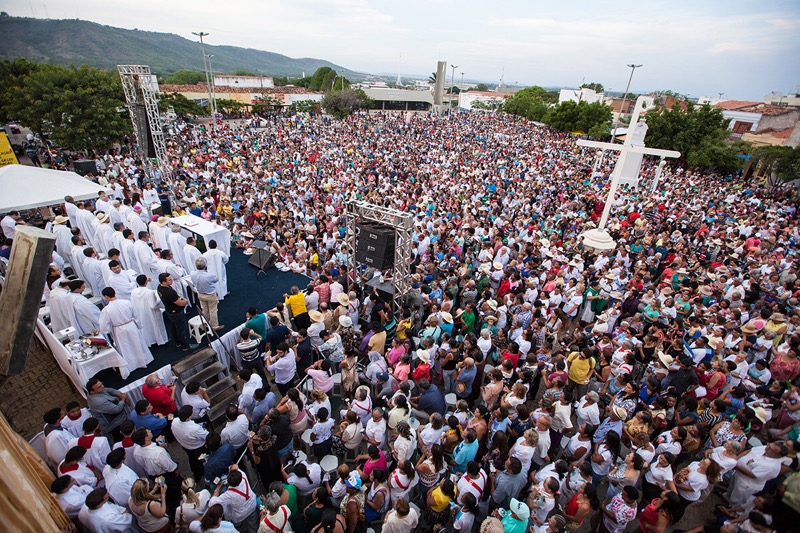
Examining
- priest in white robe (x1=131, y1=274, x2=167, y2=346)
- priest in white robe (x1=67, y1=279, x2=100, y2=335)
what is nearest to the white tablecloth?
priest in white robe (x1=131, y1=274, x2=167, y2=346)

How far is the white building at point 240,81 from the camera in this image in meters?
68.5

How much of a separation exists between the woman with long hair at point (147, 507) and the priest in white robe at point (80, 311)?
3.25m

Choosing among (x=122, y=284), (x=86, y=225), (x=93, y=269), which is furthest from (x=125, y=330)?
(x=86, y=225)

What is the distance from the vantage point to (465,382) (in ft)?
18.1

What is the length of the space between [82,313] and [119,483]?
10.6 feet

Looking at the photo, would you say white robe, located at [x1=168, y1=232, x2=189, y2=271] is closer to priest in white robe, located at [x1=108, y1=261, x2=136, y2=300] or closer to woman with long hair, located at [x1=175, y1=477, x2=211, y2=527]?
priest in white robe, located at [x1=108, y1=261, x2=136, y2=300]

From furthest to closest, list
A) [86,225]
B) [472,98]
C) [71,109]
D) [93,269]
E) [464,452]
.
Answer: [472,98], [71,109], [86,225], [93,269], [464,452]

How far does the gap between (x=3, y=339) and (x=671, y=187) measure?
23.8m

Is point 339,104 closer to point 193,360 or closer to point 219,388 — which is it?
point 193,360

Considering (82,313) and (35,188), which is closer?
(82,313)

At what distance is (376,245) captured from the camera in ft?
25.5

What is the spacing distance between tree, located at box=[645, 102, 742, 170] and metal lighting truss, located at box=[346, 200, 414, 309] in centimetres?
2589

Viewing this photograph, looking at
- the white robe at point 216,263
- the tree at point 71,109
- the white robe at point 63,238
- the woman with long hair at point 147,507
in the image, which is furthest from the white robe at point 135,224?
the tree at point 71,109

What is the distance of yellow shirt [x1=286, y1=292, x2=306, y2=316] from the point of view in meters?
6.82
